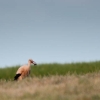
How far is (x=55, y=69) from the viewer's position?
16859mm

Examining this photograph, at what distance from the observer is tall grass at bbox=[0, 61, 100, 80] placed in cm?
1659

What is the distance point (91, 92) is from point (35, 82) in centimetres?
320

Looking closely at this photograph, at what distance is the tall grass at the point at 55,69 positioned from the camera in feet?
54.4

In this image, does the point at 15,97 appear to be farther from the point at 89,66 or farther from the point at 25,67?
the point at 89,66

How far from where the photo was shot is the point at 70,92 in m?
9.02

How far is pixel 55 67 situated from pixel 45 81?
5227 mm

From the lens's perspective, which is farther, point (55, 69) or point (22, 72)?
point (55, 69)

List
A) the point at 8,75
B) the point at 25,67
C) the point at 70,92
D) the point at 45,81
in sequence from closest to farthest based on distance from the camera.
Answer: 1. the point at 70,92
2. the point at 45,81
3. the point at 25,67
4. the point at 8,75

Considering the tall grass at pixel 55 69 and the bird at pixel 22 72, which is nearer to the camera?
the bird at pixel 22 72

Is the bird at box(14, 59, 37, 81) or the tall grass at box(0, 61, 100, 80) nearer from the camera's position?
the bird at box(14, 59, 37, 81)

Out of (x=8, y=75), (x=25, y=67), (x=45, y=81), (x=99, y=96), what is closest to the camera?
(x=99, y=96)

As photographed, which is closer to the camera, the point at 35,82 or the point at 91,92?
the point at 91,92

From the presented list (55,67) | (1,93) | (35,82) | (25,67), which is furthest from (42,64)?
(1,93)

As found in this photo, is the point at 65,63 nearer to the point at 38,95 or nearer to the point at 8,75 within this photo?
the point at 8,75
